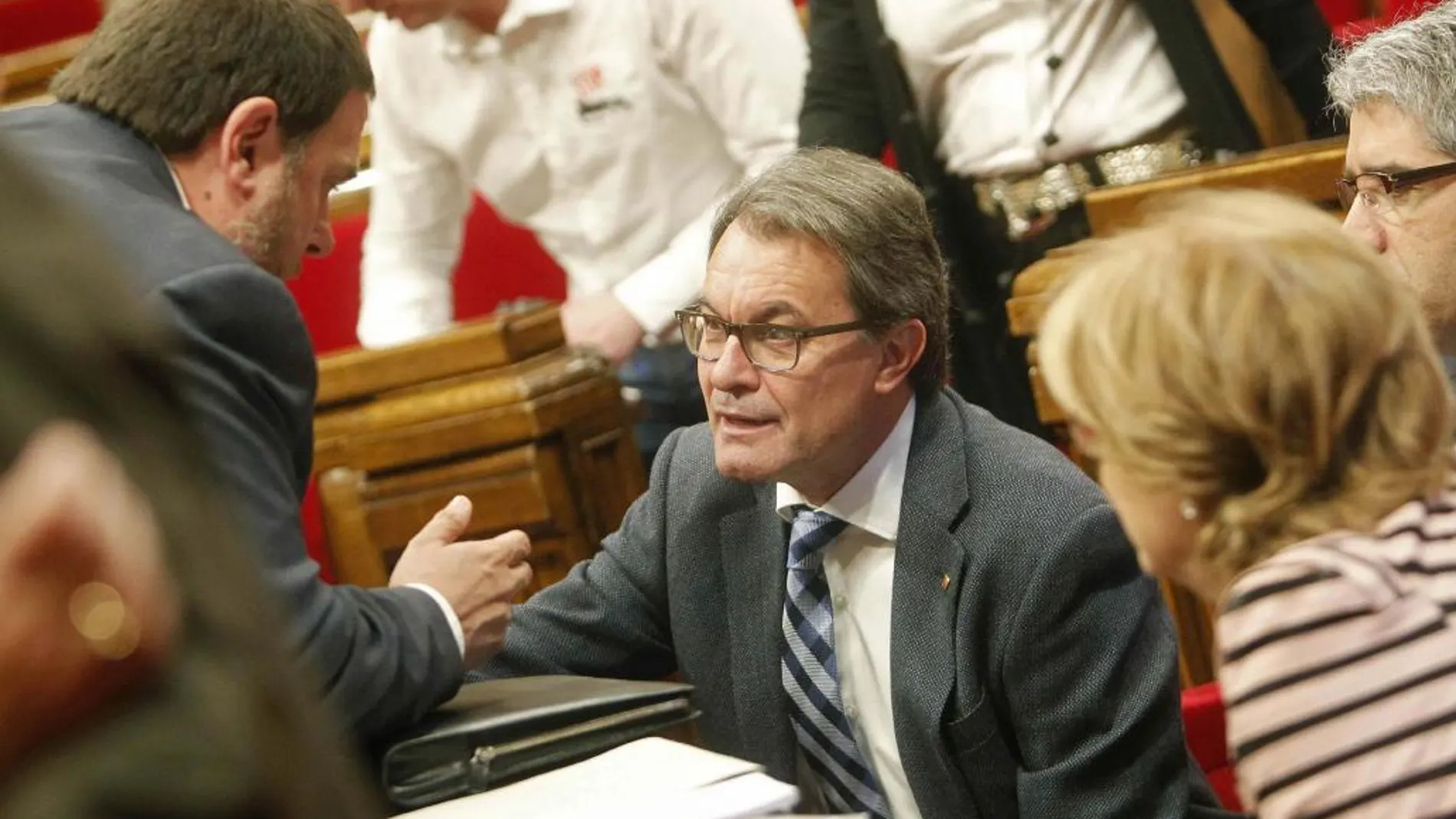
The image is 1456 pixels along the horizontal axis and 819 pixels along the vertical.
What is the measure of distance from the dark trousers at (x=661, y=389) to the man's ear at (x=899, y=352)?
3.36 ft

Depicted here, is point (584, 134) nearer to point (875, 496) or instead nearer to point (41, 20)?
point (875, 496)

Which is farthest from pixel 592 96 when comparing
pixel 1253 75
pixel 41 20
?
pixel 41 20

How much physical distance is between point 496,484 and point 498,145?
936mm

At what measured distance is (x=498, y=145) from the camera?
3.10 meters

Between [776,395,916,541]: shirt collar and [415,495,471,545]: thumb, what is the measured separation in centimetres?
34

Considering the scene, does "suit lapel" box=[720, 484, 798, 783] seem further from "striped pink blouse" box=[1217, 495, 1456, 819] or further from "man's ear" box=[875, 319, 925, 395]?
"striped pink blouse" box=[1217, 495, 1456, 819]

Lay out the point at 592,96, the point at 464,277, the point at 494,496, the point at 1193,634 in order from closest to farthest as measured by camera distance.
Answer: the point at 1193,634
the point at 494,496
the point at 592,96
the point at 464,277

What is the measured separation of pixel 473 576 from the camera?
153 centimetres

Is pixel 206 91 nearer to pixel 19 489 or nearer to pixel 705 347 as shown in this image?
pixel 705 347

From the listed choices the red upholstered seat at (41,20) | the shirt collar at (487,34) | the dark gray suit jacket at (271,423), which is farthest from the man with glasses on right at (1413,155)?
the red upholstered seat at (41,20)

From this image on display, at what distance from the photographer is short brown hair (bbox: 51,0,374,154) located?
163 cm

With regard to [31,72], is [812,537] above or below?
below

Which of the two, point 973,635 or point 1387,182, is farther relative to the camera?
point 1387,182

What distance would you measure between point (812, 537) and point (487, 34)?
5.19ft
